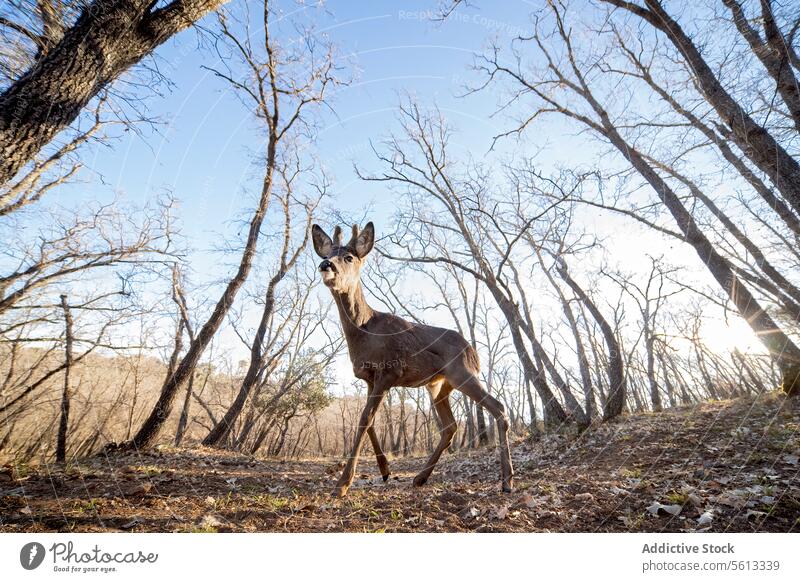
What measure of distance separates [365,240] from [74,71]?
121 inches

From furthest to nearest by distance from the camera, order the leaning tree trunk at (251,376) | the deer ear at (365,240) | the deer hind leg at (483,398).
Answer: the leaning tree trunk at (251,376) → the deer ear at (365,240) → the deer hind leg at (483,398)

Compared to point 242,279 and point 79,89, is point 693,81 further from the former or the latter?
point 242,279

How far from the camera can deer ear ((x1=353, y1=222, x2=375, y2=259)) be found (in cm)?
431

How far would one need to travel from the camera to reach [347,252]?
13.7ft

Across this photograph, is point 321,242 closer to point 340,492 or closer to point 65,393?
point 340,492

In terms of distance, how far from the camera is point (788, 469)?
3539mm

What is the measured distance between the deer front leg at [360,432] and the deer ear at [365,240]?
1695mm

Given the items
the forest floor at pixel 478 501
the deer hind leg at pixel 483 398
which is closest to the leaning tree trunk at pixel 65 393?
the forest floor at pixel 478 501

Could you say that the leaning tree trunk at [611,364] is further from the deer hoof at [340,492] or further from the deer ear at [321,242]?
the deer hoof at [340,492]

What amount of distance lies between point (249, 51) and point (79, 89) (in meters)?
6.04

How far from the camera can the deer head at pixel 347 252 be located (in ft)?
12.9

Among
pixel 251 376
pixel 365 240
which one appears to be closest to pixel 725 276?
pixel 365 240

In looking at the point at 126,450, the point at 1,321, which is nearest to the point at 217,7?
the point at 1,321
